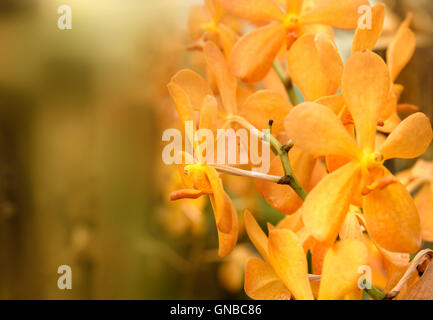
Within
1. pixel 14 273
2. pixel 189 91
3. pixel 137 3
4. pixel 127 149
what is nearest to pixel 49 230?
pixel 14 273

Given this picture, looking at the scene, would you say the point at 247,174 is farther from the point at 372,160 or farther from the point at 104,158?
the point at 104,158

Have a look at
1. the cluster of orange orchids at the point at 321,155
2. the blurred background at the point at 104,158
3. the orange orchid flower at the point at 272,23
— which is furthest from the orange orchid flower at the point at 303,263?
the blurred background at the point at 104,158

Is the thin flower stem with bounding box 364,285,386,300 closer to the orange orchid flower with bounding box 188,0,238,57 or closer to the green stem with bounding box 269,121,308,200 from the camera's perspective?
the green stem with bounding box 269,121,308,200

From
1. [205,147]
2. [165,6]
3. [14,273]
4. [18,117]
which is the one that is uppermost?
[165,6]

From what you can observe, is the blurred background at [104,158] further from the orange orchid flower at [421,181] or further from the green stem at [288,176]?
the green stem at [288,176]

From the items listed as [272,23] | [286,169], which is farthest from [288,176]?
[272,23]

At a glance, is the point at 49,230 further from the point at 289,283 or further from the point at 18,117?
the point at 289,283

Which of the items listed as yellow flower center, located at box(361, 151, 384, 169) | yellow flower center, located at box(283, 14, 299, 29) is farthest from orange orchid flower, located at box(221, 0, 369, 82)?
yellow flower center, located at box(361, 151, 384, 169)
